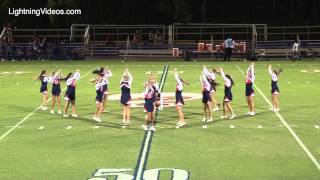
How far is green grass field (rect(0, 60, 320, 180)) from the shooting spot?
13008 millimetres

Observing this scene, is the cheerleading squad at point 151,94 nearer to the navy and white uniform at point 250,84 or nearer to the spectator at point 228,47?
the navy and white uniform at point 250,84

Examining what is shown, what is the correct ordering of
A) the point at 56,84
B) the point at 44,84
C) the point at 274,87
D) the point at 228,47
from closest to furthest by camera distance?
1. the point at 274,87
2. the point at 56,84
3. the point at 44,84
4. the point at 228,47

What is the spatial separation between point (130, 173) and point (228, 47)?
102 feet

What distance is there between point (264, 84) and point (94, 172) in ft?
58.2

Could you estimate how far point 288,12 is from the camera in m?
59.2

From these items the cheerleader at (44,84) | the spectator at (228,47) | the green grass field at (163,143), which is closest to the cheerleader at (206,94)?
the green grass field at (163,143)

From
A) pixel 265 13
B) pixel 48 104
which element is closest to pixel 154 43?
pixel 265 13

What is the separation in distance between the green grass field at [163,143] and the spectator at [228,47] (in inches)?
651

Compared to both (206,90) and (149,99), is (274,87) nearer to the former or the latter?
(206,90)

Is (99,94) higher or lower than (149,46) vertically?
lower

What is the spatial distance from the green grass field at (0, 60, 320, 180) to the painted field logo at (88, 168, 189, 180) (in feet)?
0.06

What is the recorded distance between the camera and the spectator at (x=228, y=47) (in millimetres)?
42719

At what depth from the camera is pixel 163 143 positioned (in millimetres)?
15945

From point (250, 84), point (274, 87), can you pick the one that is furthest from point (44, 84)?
point (274, 87)
